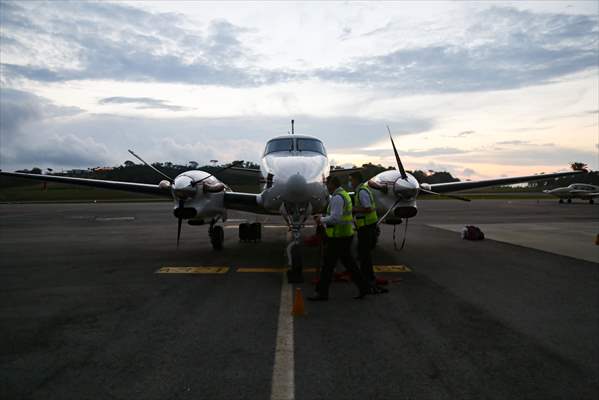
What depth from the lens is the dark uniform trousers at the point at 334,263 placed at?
654 cm

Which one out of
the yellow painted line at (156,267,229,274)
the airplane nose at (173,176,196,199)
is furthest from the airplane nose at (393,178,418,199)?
the airplane nose at (173,176,196,199)

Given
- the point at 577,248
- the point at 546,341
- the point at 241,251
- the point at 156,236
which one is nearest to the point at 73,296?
the point at 241,251

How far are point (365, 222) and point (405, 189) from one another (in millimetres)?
2739

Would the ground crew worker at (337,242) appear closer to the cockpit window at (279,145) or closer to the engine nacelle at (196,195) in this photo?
the cockpit window at (279,145)

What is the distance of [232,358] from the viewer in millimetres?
4223

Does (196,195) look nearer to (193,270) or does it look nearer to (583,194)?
(193,270)

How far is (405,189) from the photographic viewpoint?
9625 mm

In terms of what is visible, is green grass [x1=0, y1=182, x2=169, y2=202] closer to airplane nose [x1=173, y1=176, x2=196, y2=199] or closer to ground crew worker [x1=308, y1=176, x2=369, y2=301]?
airplane nose [x1=173, y1=176, x2=196, y2=199]

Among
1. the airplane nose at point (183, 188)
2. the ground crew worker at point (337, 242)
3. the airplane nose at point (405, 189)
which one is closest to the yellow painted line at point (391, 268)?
the airplane nose at point (405, 189)

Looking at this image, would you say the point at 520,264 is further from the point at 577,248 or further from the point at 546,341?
the point at 546,341

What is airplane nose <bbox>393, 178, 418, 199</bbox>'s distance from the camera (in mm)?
9602

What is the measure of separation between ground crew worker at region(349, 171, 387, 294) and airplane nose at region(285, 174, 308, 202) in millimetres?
1004

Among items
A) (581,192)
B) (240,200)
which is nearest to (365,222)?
(240,200)

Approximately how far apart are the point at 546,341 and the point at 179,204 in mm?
8358
